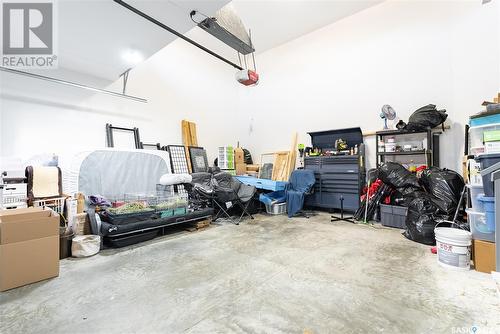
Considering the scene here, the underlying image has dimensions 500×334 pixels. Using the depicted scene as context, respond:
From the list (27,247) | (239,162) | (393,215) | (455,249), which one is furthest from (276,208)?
(27,247)

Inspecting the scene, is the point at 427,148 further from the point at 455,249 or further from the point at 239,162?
the point at 239,162

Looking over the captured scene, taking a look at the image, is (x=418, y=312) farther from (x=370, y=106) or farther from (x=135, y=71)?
(x=135, y=71)

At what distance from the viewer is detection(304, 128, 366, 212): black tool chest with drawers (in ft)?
15.2

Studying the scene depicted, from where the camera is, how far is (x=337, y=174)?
4.86m

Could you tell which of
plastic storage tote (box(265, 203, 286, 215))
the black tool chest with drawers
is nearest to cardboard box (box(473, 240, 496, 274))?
the black tool chest with drawers

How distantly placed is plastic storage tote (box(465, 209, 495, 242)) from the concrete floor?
0.35 metres

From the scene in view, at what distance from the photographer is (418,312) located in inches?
60.9

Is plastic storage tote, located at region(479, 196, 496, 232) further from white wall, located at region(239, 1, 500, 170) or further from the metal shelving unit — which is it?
white wall, located at region(239, 1, 500, 170)

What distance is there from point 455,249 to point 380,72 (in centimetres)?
403

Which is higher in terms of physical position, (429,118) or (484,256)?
(429,118)

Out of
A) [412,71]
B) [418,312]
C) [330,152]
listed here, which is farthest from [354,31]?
[418,312]

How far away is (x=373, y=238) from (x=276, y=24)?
17.2ft

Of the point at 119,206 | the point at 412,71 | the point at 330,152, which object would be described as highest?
the point at 412,71

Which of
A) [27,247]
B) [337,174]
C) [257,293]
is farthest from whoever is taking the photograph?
[337,174]
